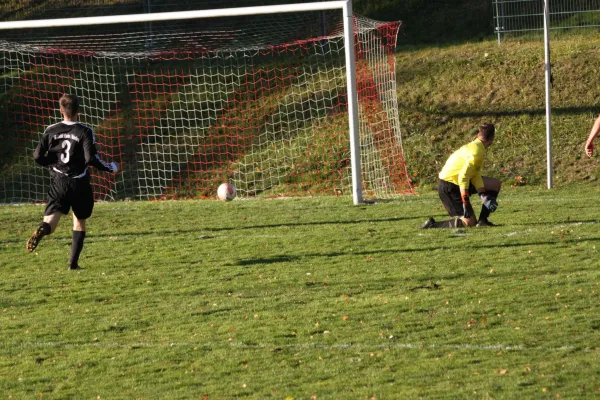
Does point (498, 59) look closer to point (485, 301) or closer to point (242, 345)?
point (485, 301)

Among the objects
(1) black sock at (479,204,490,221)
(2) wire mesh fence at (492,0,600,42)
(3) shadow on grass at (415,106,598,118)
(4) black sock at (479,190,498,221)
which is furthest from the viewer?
(2) wire mesh fence at (492,0,600,42)

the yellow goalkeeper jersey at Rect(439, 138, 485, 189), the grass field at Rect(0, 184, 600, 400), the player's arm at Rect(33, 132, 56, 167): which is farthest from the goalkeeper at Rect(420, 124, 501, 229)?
the player's arm at Rect(33, 132, 56, 167)

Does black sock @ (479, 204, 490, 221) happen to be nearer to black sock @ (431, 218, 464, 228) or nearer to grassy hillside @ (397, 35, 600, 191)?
black sock @ (431, 218, 464, 228)

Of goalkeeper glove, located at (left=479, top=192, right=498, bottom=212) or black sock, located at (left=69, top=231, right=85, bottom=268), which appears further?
goalkeeper glove, located at (left=479, top=192, right=498, bottom=212)

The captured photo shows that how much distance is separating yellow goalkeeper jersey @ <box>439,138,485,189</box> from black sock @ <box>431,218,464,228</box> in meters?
0.46

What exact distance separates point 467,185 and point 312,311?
3.93 metres

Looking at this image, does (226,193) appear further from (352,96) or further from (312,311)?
(312,311)

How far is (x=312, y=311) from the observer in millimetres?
7875

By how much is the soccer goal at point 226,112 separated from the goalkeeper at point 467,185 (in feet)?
15.3

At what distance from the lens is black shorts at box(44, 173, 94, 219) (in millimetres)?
9859

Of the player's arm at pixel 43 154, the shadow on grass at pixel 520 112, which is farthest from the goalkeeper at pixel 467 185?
the shadow on grass at pixel 520 112

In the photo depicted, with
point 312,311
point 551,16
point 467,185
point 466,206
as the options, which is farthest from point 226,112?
point 312,311

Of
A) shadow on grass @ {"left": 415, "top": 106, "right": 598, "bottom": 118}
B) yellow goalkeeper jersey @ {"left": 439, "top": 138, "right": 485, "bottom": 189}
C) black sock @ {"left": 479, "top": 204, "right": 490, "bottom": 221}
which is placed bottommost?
shadow on grass @ {"left": 415, "top": 106, "right": 598, "bottom": 118}

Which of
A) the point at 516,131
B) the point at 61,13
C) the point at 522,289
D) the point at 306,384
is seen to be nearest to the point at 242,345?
the point at 306,384
